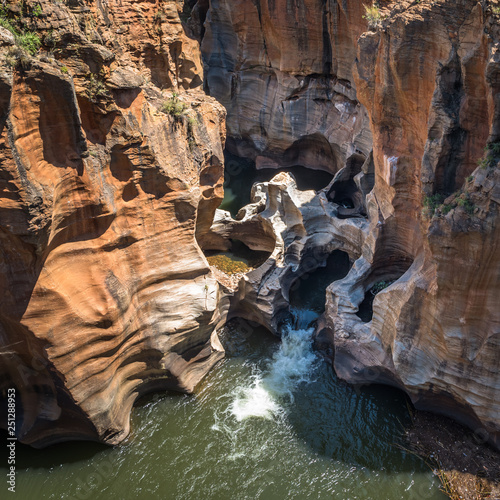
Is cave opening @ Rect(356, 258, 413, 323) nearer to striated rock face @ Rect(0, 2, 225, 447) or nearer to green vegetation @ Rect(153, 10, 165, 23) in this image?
striated rock face @ Rect(0, 2, 225, 447)

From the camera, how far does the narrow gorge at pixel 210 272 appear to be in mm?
8031

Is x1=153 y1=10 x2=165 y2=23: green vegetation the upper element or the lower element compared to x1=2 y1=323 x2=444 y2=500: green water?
upper

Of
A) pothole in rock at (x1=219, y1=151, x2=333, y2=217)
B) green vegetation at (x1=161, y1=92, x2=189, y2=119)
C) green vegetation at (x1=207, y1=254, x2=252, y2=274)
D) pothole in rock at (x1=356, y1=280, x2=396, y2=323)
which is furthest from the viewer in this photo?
pothole in rock at (x1=219, y1=151, x2=333, y2=217)

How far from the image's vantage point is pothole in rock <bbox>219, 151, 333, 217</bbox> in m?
19.2

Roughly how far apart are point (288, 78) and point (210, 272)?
10.9 meters

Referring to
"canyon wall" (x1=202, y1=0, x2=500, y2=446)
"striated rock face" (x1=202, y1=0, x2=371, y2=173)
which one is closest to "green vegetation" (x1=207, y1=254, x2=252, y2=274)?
"canyon wall" (x1=202, y1=0, x2=500, y2=446)

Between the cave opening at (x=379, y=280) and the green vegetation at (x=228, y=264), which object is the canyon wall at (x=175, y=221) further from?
the green vegetation at (x=228, y=264)

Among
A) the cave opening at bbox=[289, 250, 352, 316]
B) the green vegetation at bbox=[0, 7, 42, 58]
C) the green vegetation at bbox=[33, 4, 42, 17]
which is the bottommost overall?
the cave opening at bbox=[289, 250, 352, 316]

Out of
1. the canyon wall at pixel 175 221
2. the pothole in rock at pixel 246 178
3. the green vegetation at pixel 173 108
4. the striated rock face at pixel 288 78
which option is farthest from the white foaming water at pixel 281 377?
the pothole in rock at pixel 246 178

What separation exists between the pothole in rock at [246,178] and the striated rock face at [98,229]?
7.32m

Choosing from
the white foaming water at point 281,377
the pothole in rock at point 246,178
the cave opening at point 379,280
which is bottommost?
the white foaming water at point 281,377

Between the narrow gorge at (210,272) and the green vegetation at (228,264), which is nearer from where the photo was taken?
the narrow gorge at (210,272)

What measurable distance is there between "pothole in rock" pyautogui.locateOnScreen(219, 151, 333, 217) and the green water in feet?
29.5

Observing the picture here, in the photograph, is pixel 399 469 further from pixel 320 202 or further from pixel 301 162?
pixel 301 162
